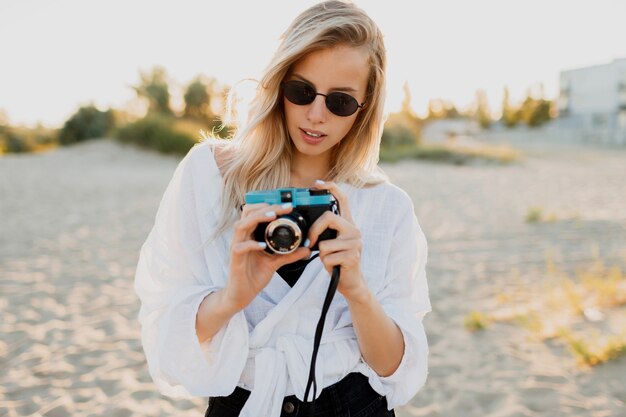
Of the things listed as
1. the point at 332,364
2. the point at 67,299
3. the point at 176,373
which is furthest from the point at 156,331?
the point at 67,299

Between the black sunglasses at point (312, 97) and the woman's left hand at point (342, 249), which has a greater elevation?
the black sunglasses at point (312, 97)

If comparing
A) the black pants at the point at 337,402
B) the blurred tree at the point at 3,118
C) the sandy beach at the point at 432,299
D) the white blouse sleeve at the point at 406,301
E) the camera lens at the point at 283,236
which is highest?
the blurred tree at the point at 3,118

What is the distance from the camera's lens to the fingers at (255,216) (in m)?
1.20

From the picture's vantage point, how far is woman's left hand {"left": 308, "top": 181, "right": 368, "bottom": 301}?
1.24 m

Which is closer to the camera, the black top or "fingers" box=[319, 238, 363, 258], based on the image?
"fingers" box=[319, 238, 363, 258]

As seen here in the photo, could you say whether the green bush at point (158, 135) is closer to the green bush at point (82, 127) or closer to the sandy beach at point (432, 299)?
the green bush at point (82, 127)

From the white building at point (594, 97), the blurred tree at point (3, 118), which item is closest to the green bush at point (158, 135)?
the blurred tree at point (3, 118)

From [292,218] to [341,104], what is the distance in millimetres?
463

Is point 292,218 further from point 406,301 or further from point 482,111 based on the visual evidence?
point 482,111

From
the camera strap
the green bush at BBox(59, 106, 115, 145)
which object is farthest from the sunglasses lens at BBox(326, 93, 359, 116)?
the green bush at BBox(59, 106, 115, 145)

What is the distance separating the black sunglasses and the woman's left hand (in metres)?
0.31

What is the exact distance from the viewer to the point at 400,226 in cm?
158

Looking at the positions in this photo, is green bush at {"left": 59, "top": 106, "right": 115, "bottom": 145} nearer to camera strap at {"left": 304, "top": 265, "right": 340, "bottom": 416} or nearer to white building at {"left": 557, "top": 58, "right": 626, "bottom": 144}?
camera strap at {"left": 304, "top": 265, "right": 340, "bottom": 416}

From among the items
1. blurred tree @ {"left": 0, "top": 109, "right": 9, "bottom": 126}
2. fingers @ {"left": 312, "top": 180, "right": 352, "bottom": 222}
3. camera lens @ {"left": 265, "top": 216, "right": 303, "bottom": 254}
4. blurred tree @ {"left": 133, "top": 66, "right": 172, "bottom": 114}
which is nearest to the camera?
camera lens @ {"left": 265, "top": 216, "right": 303, "bottom": 254}
